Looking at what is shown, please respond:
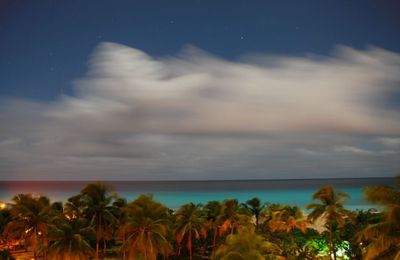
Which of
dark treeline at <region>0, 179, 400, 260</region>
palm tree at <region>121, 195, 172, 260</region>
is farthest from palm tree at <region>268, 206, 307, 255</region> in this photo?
palm tree at <region>121, 195, 172, 260</region>

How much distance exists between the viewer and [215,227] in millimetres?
58281

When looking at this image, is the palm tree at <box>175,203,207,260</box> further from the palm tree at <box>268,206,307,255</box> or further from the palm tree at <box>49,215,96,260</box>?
the palm tree at <box>49,215,96,260</box>

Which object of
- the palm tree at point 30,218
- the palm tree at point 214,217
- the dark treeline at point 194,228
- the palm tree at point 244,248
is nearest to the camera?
the palm tree at point 244,248

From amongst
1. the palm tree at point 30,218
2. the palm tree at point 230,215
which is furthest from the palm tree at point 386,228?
the palm tree at point 30,218

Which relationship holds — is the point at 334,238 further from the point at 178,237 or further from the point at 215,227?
the point at 178,237

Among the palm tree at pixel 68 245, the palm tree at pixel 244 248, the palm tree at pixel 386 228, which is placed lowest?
the palm tree at pixel 68 245

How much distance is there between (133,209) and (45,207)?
16244 millimetres

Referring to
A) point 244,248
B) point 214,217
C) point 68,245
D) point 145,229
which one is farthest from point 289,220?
point 68,245

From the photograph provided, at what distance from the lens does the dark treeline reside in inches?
1062

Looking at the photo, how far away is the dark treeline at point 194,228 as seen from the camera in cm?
2698

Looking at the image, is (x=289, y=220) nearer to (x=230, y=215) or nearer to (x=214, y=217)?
(x=230, y=215)

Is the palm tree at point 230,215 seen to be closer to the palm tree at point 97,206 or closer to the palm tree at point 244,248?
the palm tree at point 97,206

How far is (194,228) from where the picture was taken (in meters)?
52.4

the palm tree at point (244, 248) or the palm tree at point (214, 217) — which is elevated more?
the palm tree at point (244, 248)
